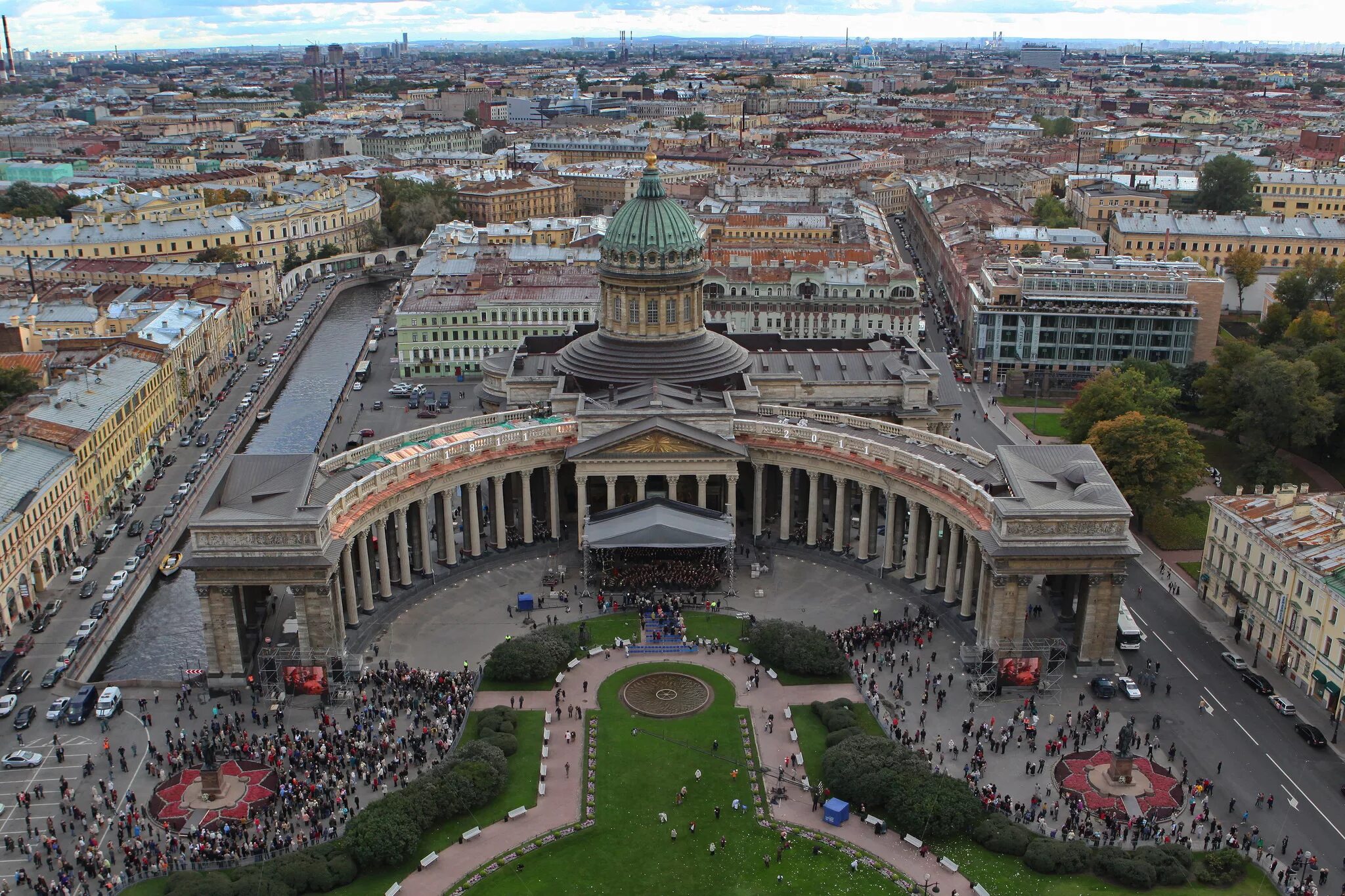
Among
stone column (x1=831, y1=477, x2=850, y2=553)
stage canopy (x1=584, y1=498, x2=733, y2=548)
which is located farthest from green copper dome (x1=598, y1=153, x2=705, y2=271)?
stone column (x1=831, y1=477, x2=850, y2=553)

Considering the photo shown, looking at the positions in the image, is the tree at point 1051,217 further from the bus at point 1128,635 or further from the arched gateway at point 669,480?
the bus at point 1128,635

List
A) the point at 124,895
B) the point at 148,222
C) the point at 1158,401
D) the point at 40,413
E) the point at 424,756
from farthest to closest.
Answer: the point at 148,222 → the point at 1158,401 → the point at 40,413 → the point at 424,756 → the point at 124,895

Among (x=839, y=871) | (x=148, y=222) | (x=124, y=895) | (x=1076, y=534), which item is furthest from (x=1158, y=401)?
(x=148, y=222)

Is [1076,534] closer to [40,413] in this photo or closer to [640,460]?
[640,460]

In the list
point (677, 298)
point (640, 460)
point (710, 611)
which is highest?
point (677, 298)

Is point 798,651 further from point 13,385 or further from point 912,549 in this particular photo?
point 13,385
